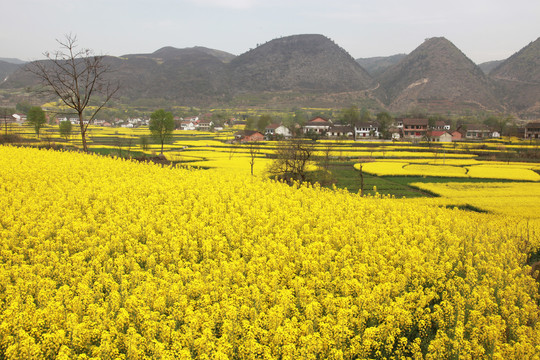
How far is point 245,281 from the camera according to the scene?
36.4ft

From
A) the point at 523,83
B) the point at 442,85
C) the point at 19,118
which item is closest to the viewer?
the point at 19,118

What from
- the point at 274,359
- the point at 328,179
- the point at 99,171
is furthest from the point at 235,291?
the point at 328,179

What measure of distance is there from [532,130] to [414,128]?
28.2 m

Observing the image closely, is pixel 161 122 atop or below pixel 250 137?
atop

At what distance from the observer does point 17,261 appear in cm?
1131

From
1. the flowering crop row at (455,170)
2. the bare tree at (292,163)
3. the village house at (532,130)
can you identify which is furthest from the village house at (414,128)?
the bare tree at (292,163)

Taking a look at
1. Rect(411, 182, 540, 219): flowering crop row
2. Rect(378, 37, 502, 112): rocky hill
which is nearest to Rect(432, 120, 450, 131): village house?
Rect(378, 37, 502, 112): rocky hill

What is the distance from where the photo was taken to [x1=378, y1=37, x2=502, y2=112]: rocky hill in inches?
6393

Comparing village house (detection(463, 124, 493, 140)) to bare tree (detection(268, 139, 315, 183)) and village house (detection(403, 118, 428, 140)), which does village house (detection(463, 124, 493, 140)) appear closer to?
village house (detection(403, 118, 428, 140))

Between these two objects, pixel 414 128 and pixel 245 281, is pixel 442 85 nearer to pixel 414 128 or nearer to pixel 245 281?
pixel 414 128

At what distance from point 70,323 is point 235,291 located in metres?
3.98

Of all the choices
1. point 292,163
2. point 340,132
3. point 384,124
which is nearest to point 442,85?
point 384,124

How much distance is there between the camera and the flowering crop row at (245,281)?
829 cm

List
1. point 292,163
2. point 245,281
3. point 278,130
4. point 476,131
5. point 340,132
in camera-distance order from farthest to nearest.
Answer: point 278,130, point 476,131, point 340,132, point 292,163, point 245,281
